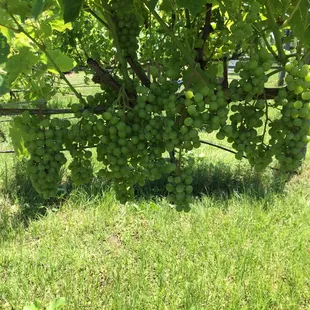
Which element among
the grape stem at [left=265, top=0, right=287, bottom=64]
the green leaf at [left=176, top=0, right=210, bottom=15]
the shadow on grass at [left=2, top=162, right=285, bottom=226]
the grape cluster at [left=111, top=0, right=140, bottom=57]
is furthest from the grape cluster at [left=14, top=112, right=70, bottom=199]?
the shadow on grass at [left=2, top=162, right=285, bottom=226]

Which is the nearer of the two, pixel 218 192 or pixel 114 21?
pixel 114 21

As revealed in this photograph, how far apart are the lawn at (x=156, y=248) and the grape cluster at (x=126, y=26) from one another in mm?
1475

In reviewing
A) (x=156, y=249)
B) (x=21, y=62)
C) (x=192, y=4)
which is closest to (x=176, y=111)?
(x=192, y=4)

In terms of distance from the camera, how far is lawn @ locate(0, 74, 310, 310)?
99.2 inches

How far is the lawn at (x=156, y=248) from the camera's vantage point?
2520 mm

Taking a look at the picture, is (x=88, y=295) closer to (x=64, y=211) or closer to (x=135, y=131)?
(x=64, y=211)

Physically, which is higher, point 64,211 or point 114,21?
point 114,21

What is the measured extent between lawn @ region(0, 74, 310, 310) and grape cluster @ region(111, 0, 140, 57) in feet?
4.84

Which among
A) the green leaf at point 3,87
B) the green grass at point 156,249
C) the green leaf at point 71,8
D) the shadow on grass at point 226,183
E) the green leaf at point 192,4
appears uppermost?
the green leaf at point 71,8

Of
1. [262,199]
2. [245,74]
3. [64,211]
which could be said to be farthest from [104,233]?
[245,74]

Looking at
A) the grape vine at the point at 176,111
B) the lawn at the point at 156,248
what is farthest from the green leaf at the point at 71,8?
the lawn at the point at 156,248

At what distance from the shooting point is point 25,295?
8.23 feet

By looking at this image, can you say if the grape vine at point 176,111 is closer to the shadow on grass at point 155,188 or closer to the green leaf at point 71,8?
the green leaf at point 71,8

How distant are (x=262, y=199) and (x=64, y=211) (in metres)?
1.87
